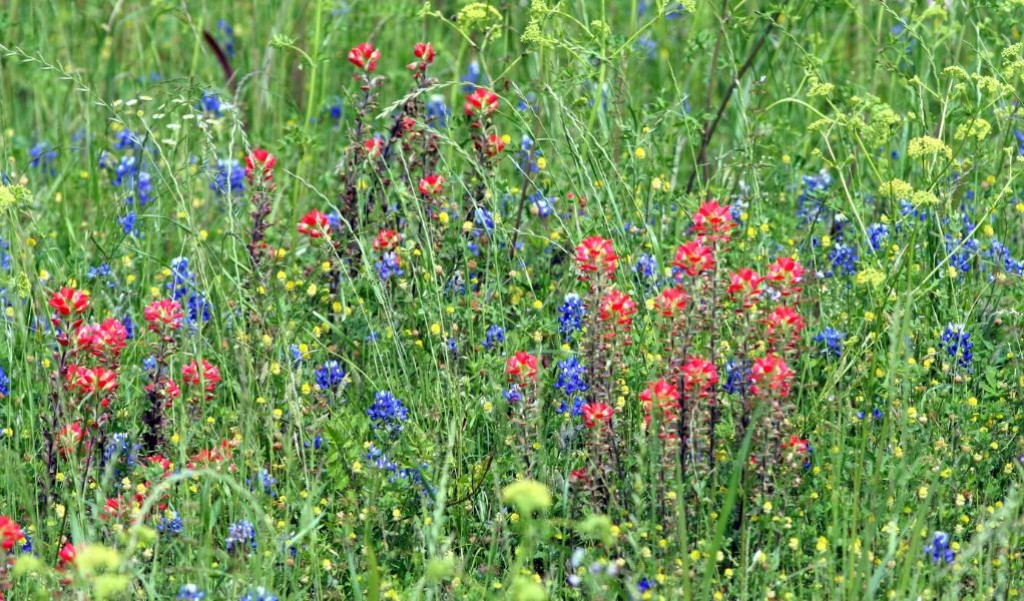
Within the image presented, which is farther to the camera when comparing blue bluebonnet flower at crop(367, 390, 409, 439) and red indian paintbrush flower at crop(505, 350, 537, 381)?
blue bluebonnet flower at crop(367, 390, 409, 439)

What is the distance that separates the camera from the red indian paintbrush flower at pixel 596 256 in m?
2.43

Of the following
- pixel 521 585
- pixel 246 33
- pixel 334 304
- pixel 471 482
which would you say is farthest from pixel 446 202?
pixel 246 33

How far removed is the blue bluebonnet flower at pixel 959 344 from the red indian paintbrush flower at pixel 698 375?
0.67m

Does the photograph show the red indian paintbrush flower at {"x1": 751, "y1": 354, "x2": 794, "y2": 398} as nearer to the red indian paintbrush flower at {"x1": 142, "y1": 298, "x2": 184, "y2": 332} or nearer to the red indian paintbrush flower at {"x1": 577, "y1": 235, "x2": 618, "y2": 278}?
the red indian paintbrush flower at {"x1": 577, "y1": 235, "x2": 618, "y2": 278}

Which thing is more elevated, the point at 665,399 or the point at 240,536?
the point at 665,399

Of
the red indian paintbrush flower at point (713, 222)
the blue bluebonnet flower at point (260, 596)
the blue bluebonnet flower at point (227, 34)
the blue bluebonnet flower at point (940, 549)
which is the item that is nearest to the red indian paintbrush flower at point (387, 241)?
the red indian paintbrush flower at point (713, 222)

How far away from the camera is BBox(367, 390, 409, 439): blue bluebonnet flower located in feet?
8.79

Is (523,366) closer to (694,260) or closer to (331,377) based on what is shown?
(694,260)

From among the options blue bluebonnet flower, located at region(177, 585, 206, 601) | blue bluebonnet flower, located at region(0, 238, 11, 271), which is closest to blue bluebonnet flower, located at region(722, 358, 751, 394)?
blue bluebonnet flower, located at region(177, 585, 206, 601)

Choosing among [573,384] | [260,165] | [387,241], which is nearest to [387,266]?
[387,241]

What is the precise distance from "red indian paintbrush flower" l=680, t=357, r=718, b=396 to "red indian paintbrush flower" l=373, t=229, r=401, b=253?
1021 millimetres

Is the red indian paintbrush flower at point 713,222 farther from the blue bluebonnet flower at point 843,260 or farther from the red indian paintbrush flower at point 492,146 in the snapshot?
the blue bluebonnet flower at point 843,260

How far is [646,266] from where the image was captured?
9.82ft

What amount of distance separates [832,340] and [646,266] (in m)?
0.43
